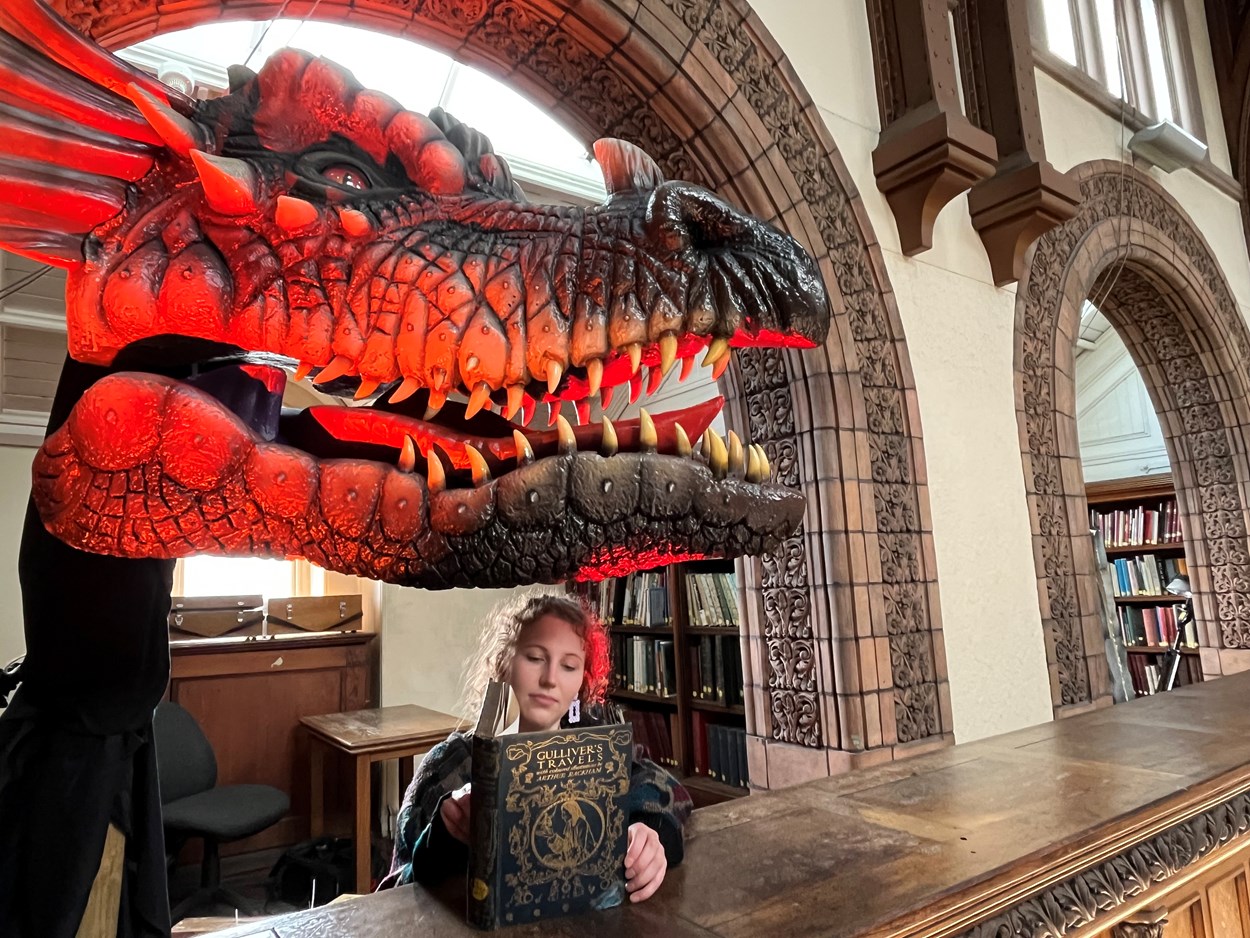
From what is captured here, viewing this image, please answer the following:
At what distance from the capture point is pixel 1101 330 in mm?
5777

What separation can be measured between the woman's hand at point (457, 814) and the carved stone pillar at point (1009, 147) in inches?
99.5

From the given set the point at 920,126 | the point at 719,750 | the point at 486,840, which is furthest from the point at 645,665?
the point at 486,840

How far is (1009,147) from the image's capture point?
271 cm

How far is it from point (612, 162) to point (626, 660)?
410cm

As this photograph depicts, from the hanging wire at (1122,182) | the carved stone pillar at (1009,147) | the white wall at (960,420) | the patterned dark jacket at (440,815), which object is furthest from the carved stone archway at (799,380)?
the hanging wire at (1122,182)

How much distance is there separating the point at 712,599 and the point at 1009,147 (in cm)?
231

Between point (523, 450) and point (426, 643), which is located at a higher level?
point (523, 450)

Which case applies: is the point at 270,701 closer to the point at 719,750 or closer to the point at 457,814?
the point at 719,750

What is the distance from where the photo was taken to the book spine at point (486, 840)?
768mm

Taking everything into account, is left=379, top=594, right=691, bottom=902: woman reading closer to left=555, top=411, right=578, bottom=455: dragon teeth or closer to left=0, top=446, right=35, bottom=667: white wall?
left=555, top=411, right=578, bottom=455: dragon teeth

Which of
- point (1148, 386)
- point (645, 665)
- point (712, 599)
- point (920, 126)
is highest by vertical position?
point (920, 126)

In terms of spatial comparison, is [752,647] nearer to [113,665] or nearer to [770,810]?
[770,810]

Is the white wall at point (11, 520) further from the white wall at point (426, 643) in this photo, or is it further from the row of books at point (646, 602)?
the row of books at point (646, 602)

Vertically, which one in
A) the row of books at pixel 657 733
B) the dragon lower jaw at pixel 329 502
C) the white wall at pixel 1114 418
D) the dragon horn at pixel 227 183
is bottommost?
the row of books at pixel 657 733
